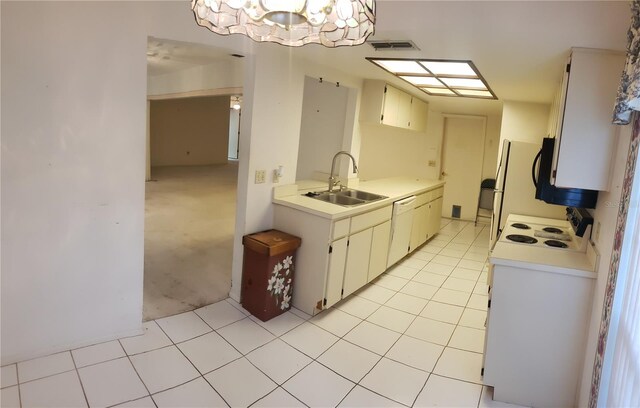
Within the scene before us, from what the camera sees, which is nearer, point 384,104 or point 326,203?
point 326,203

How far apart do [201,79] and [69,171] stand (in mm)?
3589

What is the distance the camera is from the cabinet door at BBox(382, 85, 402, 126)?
14.1 feet

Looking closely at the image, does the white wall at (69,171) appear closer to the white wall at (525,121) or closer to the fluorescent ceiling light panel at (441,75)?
the fluorescent ceiling light panel at (441,75)

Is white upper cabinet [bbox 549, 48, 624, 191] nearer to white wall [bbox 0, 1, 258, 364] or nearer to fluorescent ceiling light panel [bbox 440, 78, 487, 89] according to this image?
fluorescent ceiling light panel [bbox 440, 78, 487, 89]

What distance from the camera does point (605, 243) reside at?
1991 millimetres

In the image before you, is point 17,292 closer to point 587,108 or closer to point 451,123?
point 587,108

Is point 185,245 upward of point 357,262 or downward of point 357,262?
downward

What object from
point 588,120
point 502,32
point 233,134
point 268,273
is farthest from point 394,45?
point 233,134

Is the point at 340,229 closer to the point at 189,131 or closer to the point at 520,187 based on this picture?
the point at 520,187

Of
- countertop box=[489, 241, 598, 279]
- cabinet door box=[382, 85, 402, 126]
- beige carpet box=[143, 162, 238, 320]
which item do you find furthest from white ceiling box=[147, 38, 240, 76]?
countertop box=[489, 241, 598, 279]

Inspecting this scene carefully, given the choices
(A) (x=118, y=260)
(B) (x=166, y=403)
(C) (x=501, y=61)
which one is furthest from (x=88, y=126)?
(C) (x=501, y=61)

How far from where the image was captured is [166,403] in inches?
78.2

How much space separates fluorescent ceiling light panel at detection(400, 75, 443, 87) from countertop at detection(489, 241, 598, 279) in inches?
81.6

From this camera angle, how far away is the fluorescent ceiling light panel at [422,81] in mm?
3843
